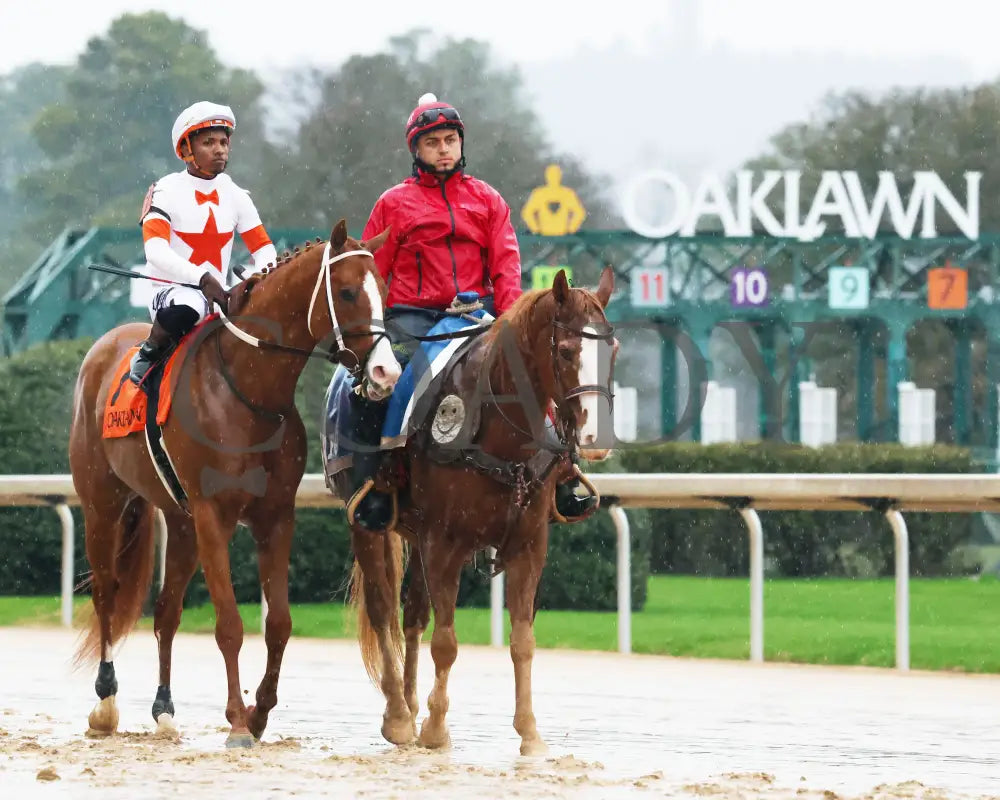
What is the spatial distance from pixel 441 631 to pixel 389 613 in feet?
3.11

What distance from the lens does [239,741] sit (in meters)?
7.32

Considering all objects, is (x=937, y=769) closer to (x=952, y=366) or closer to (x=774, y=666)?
(x=774, y=666)

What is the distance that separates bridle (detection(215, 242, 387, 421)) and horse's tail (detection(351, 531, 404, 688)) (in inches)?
40.6

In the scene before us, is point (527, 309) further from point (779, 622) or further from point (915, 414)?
point (915, 414)

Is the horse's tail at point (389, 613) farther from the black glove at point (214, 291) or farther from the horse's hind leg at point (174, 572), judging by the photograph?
the black glove at point (214, 291)

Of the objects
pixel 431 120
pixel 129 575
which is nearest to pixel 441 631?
pixel 129 575

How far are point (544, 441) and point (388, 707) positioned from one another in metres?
1.27

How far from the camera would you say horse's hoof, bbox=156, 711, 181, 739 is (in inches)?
304

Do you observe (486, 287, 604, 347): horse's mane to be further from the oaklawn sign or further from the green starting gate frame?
the oaklawn sign

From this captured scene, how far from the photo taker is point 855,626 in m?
13.1

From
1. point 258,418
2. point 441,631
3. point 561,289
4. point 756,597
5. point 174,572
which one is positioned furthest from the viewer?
point 756,597

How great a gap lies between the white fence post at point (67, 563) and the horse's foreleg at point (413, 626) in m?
5.50

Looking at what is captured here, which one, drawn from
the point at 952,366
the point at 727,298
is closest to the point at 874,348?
the point at 952,366

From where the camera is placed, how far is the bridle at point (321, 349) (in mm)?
7235
